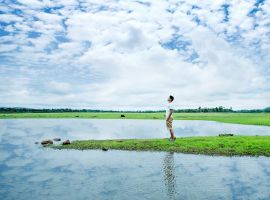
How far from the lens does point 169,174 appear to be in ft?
66.4

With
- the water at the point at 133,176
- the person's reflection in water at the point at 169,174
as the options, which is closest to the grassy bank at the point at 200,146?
the water at the point at 133,176

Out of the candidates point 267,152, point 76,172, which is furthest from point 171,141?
point 76,172

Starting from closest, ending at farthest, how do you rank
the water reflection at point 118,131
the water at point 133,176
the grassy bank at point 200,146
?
the water at point 133,176 < the grassy bank at point 200,146 < the water reflection at point 118,131

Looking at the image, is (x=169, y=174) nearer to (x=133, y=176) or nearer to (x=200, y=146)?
(x=133, y=176)

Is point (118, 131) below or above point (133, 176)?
above

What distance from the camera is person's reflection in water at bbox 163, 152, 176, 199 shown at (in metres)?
16.3

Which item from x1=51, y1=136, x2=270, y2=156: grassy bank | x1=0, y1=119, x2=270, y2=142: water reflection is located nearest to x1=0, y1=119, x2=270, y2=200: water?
x1=51, y1=136, x2=270, y2=156: grassy bank

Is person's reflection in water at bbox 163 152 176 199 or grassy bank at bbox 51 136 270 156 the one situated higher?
grassy bank at bbox 51 136 270 156

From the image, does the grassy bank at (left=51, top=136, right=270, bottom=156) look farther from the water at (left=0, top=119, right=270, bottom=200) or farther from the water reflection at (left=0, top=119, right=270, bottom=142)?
the water reflection at (left=0, top=119, right=270, bottom=142)

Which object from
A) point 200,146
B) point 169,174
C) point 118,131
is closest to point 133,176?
point 169,174

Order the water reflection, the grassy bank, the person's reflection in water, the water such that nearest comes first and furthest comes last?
the water, the person's reflection in water, the grassy bank, the water reflection

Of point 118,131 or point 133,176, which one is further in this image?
point 118,131

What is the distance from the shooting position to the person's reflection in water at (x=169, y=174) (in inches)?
642

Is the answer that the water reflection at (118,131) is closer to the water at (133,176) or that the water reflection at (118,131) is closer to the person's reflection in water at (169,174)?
the water at (133,176)
